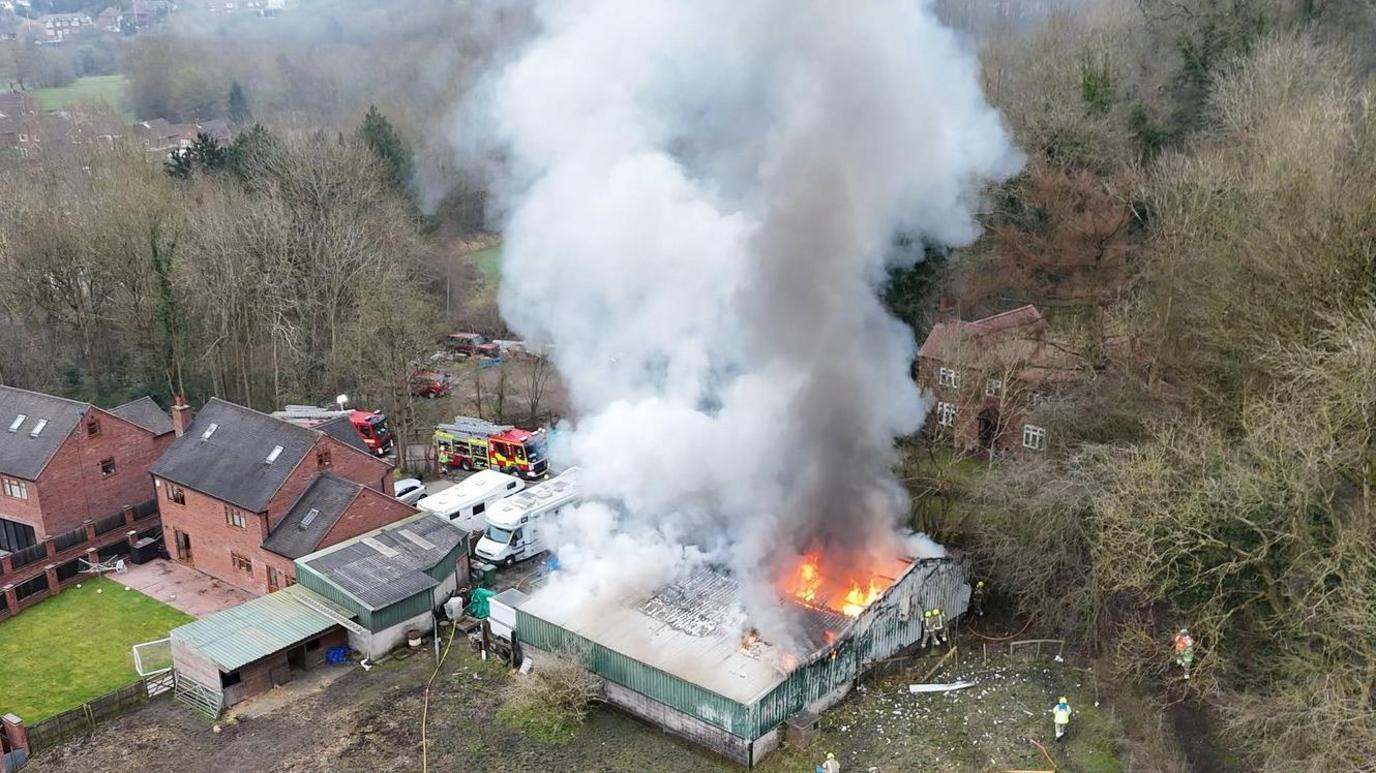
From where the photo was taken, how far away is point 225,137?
7262 centimetres

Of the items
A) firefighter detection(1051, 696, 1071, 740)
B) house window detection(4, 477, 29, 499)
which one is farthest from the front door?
firefighter detection(1051, 696, 1071, 740)

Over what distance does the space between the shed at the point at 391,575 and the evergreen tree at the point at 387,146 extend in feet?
95.4

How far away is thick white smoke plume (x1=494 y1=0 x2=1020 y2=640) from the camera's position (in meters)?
21.2

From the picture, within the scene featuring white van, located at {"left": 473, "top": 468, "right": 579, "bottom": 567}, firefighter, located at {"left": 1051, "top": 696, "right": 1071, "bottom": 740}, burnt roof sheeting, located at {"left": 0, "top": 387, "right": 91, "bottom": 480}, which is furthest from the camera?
burnt roof sheeting, located at {"left": 0, "top": 387, "right": 91, "bottom": 480}

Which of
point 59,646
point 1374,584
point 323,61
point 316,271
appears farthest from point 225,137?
point 1374,584

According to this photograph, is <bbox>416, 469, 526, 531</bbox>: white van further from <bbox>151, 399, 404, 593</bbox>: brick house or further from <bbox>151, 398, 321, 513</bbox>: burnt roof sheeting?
<bbox>151, 398, 321, 513</bbox>: burnt roof sheeting

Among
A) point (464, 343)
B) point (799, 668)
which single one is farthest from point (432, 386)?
point (799, 668)

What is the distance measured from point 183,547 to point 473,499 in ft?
30.3

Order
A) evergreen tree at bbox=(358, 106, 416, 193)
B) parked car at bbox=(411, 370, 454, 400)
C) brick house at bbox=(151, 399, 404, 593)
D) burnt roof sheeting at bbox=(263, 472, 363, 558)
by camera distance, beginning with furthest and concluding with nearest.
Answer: evergreen tree at bbox=(358, 106, 416, 193) < parked car at bbox=(411, 370, 454, 400) < brick house at bbox=(151, 399, 404, 593) < burnt roof sheeting at bbox=(263, 472, 363, 558)

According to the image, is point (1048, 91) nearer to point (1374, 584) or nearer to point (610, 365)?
point (610, 365)

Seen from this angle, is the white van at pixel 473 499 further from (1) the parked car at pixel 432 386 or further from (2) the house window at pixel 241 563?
(1) the parked car at pixel 432 386

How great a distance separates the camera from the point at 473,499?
32.0 metres

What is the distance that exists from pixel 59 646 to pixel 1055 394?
30678 millimetres

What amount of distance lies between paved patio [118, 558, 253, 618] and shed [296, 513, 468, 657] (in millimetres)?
4008
